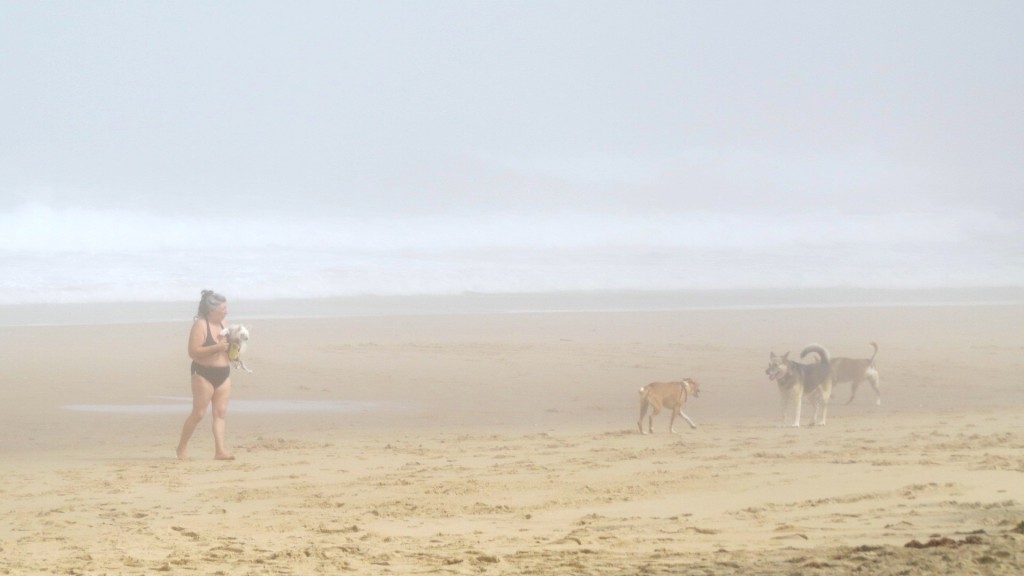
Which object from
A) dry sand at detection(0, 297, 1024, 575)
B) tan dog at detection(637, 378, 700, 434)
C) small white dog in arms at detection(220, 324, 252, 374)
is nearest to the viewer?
dry sand at detection(0, 297, 1024, 575)

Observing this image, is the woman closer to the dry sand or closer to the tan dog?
the dry sand

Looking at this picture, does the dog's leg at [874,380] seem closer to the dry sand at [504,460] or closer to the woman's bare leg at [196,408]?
the dry sand at [504,460]

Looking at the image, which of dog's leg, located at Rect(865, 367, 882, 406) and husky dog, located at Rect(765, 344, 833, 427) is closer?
husky dog, located at Rect(765, 344, 833, 427)

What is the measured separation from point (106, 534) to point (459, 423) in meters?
5.19

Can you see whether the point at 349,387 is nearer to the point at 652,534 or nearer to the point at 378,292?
the point at 652,534

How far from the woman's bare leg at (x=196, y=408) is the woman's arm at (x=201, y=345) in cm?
20

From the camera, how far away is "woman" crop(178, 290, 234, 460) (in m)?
10.3

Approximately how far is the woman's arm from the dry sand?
79 cm

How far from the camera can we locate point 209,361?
10.4 m

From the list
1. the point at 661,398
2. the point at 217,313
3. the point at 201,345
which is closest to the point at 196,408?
the point at 201,345

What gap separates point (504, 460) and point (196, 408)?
2407 millimetres

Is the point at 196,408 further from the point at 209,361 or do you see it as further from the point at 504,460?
the point at 504,460

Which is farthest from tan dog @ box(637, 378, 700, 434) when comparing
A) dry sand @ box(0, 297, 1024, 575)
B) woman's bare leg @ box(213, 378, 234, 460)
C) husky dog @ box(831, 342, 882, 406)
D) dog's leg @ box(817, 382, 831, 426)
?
woman's bare leg @ box(213, 378, 234, 460)

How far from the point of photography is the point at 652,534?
6828mm
